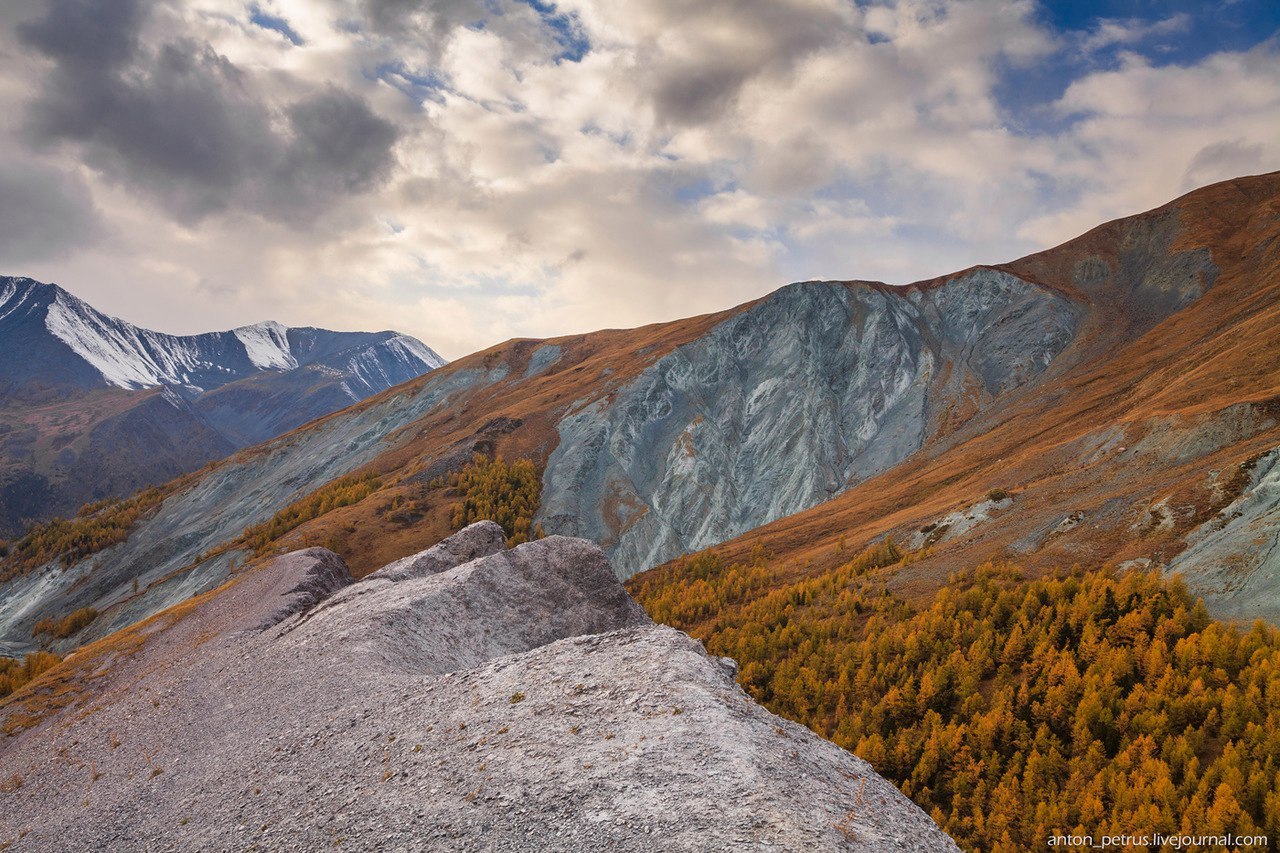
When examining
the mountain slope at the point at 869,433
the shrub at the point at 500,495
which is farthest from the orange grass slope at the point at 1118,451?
the shrub at the point at 500,495

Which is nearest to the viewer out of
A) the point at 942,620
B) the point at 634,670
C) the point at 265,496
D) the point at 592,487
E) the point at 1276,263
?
the point at 634,670

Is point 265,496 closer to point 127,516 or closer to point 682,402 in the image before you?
point 127,516

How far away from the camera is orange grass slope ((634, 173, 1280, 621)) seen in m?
33.0

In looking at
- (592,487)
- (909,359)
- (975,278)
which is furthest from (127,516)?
(975,278)

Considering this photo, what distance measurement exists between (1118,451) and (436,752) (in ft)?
164

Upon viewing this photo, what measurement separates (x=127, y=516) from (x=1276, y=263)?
189 m

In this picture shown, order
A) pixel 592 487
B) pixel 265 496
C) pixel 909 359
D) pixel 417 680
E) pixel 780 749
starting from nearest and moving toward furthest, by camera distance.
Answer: pixel 780 749 < pixel 417 680 < pixel 592 487 < pixel 909 359 < pixel 265 496

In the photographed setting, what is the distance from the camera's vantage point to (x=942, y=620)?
102 ft

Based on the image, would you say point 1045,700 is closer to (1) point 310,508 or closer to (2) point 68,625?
(1) point 310,508

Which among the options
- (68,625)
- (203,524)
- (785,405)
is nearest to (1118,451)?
(785,405)

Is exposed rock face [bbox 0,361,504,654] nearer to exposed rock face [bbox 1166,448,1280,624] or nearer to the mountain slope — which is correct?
the mountain slope

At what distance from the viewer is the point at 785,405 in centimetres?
9831

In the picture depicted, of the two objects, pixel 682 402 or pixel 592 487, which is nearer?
pixel 592 487

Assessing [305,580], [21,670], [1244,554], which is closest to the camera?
[1244,554]
